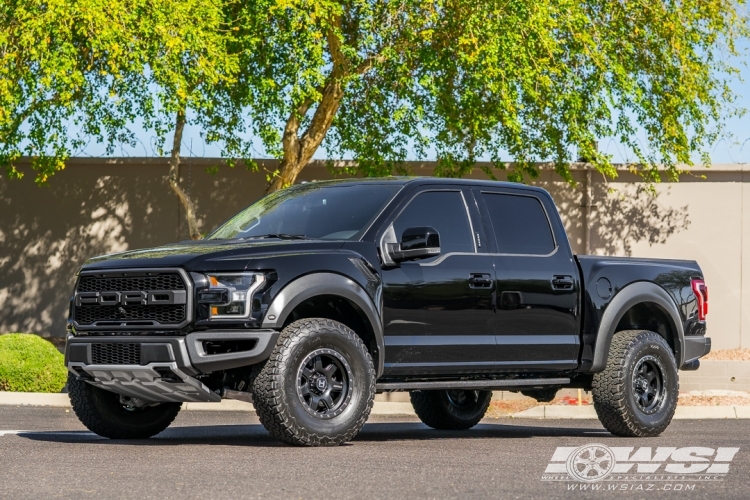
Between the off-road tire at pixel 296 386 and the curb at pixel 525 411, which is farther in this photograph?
the curb at pixel 525 411

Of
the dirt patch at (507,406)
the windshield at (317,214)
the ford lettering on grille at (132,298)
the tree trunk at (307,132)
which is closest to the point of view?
the ford lettering on grille at (132,298)

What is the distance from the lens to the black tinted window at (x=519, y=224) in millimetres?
10250

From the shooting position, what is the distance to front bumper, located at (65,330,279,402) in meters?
8.41

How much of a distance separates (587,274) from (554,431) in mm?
1833

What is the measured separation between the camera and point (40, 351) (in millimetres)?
15469

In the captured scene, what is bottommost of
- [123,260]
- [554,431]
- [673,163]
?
[554,431]

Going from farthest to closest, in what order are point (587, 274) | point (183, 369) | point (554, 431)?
point (554, 431) < point (587, 274) < point (183, 369)

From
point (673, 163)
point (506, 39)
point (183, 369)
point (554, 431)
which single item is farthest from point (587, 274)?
point (673, 163)

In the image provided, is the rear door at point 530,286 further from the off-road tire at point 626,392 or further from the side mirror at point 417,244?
the side mirror at point 417,244

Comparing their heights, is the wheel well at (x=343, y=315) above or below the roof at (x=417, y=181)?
below

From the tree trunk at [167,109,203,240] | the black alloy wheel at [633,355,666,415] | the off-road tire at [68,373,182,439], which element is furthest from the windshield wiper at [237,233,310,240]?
the tree trunk at [167,109,203,240]

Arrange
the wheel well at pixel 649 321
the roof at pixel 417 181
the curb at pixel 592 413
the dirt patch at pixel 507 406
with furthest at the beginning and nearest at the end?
the dirt patch at pixel 507 406, the curb at pixel 592 413, the wheel well at pixel 649 321, the roof at pixel 417 181

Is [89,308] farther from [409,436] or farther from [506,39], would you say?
[506,39]

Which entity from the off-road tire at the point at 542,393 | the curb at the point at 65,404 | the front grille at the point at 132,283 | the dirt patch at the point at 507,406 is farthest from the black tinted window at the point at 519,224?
the curb at the point at 65,404
